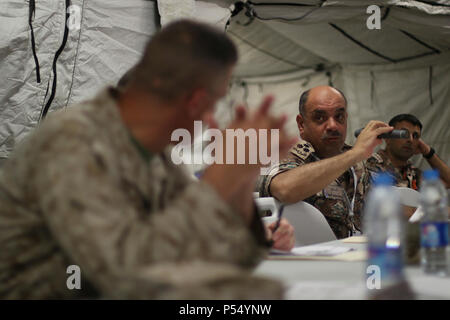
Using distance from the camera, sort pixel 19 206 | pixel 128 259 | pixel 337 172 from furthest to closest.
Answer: pixel 337 172
pixel 19 206
pixel 128 259

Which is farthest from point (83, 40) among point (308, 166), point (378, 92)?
point (378, 92)

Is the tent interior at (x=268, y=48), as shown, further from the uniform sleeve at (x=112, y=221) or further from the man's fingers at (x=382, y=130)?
the man's fingers at (x=382, y=130)

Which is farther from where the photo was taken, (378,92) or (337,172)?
(378,92)

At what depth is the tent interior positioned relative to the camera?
273 cm

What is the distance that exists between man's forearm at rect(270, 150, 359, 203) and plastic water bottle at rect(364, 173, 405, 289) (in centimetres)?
105

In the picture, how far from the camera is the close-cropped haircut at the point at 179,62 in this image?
30.9 inches

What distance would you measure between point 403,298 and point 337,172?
1.32 metres

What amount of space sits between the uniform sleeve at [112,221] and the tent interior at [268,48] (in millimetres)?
574

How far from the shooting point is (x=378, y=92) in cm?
568

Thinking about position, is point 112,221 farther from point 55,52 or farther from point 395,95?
point 395,95

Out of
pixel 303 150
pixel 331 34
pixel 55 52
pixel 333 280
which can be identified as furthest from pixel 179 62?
pixel 331 34

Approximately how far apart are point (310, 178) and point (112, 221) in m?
1.52

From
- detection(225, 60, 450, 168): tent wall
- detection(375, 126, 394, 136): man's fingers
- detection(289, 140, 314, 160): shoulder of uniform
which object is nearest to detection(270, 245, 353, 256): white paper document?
detection(375, 126, 394, 136): man's fingers
